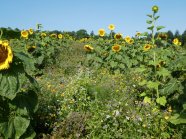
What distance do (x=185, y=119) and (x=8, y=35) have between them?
6.94 ft

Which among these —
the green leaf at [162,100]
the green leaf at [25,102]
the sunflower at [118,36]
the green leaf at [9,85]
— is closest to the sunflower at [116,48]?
the sunflower at [118,36]

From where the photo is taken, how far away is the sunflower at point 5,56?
420 cm

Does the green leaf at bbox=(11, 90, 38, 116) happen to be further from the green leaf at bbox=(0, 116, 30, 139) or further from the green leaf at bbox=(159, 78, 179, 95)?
the green leaf at bbox=(159, 78, 179, 95)

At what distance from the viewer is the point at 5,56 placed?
424cm

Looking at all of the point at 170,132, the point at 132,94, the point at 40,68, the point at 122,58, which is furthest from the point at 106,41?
the point at 170,132

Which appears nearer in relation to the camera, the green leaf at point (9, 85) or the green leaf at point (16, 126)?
the green leaf at point (9, 85)

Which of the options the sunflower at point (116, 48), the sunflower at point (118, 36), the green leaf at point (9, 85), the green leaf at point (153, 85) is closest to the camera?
the green leaf at point (9, 85)

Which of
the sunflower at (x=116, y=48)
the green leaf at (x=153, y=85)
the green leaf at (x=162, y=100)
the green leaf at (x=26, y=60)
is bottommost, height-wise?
the green leaf at (x=162, y=100)

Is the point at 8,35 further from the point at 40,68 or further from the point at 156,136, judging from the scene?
the point at 40,68

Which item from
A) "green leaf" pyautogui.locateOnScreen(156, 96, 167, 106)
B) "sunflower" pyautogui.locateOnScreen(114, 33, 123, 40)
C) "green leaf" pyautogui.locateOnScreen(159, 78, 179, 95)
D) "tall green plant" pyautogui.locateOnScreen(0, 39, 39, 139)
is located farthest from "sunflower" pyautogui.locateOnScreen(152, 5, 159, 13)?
"sunflower" pyautogui.locateOnScreen(114, 33, 123, 40)

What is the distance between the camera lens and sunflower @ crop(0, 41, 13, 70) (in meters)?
4.20

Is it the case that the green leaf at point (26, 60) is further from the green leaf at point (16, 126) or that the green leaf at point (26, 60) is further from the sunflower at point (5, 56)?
the green leaf at point (16, 126)

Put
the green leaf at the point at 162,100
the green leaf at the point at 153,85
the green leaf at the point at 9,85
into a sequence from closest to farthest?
the green leaf at the point at 9,85 < the green leaf at the point at 162,100 < the green leaf at the point at 153,85

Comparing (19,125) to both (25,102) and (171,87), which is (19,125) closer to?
(25,102)
